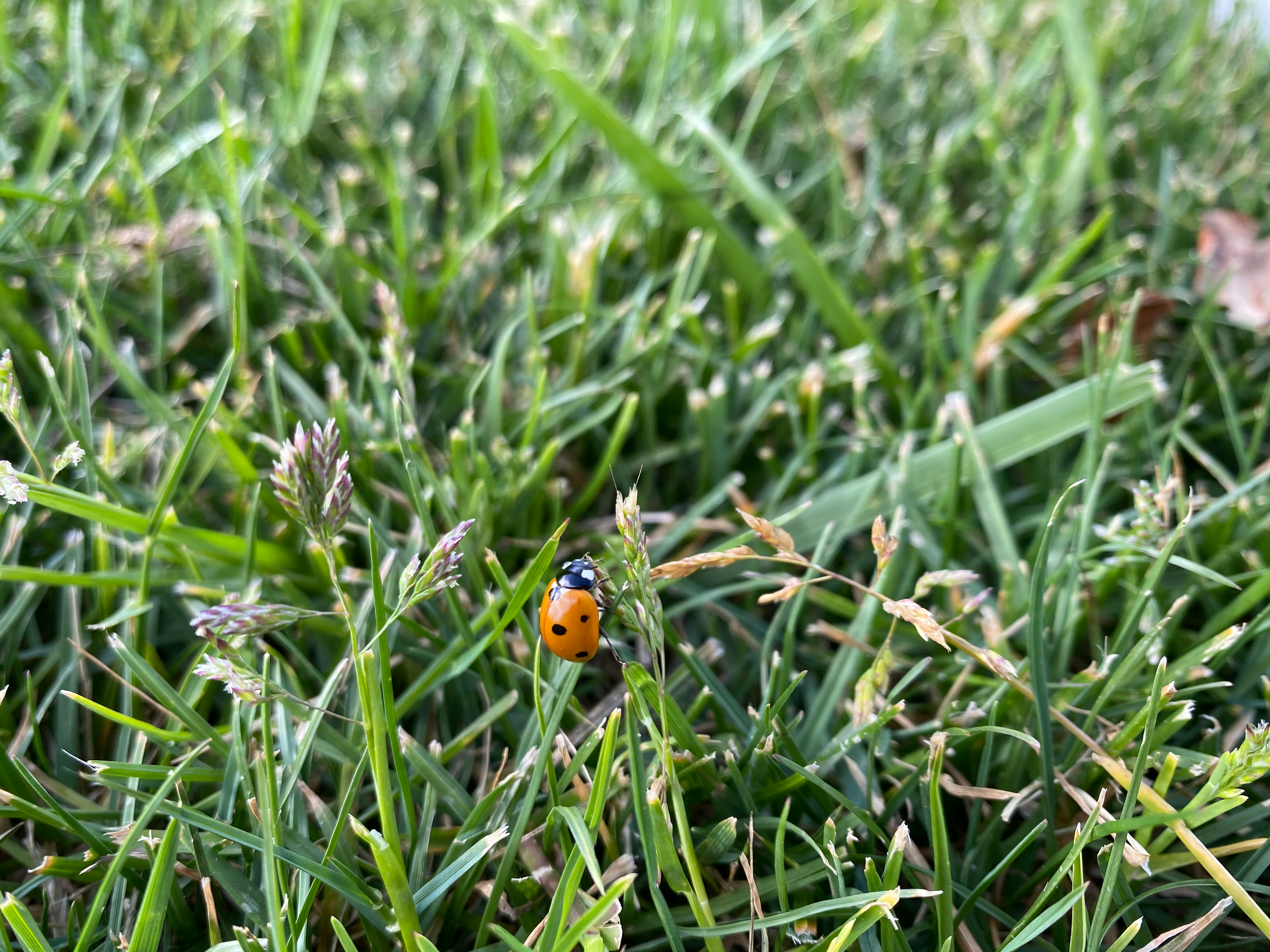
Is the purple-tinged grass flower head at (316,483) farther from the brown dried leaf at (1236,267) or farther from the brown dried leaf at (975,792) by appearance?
the brown dried leaf at (1236,267)

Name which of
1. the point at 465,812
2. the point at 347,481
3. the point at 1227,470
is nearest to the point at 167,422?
the point at 347,481

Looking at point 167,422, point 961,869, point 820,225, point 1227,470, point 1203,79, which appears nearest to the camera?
point 961,869

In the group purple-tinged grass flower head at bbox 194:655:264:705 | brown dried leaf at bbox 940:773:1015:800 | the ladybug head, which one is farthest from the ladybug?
brown dried leaf at bbox 940:773:1015:800

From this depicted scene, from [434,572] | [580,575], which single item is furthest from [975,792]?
[434,572]

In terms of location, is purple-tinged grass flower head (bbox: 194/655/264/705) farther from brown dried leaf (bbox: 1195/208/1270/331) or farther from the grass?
brown dried leaf (bbox: 1195/208/1270/331)

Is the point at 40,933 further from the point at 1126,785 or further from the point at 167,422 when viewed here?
the point at 1126,785
